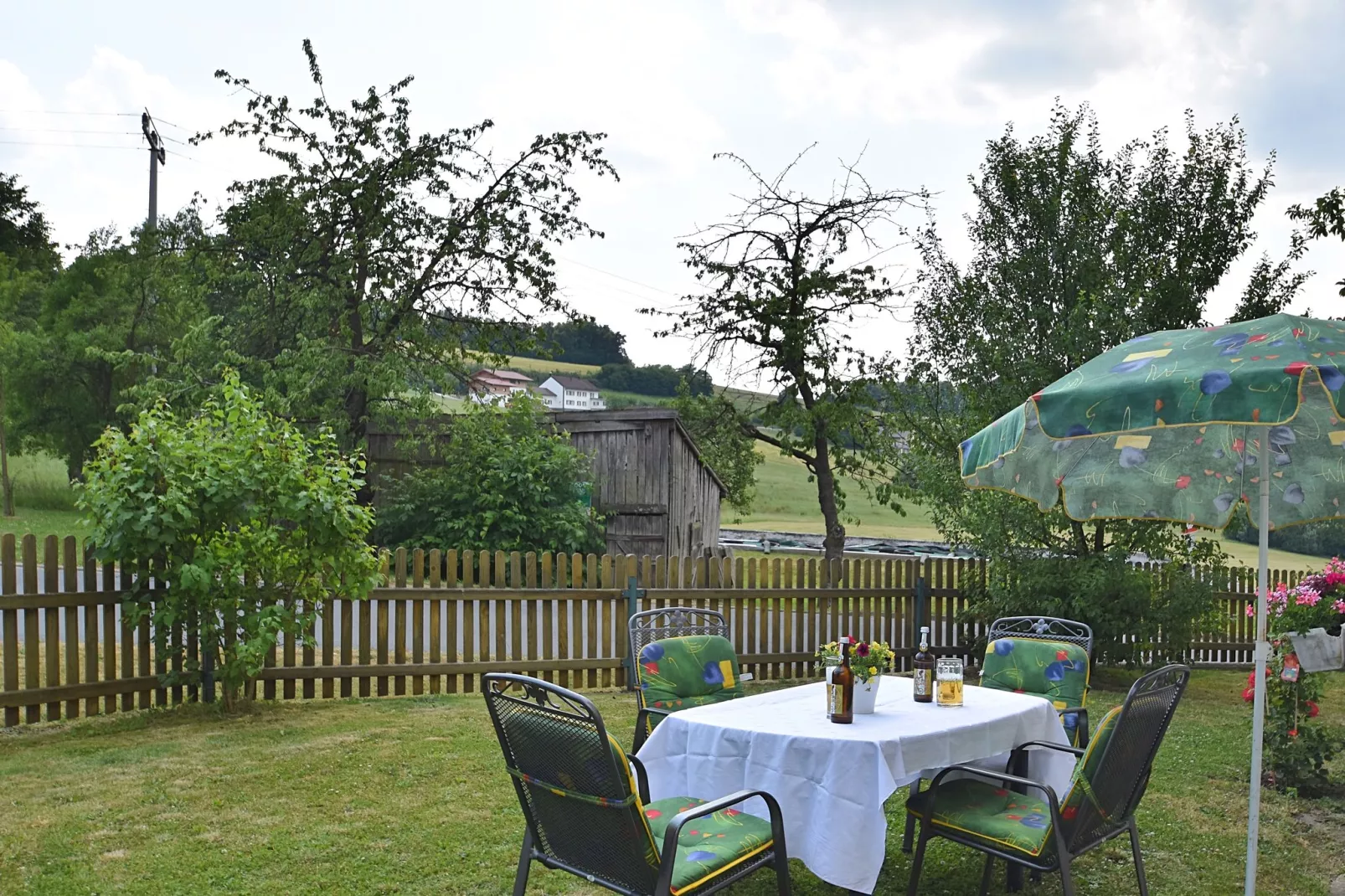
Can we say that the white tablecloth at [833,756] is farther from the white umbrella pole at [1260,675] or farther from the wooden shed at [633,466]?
the wooden shed at [633,466]

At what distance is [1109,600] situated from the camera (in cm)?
970

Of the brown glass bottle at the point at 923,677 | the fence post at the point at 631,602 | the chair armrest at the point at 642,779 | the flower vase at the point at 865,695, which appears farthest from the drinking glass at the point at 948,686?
the fence post at the point at 631,602

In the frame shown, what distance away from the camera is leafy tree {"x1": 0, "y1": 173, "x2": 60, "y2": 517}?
854 inches

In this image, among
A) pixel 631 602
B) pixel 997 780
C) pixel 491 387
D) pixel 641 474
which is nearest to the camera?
pixel 997 780

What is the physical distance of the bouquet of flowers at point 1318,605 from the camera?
5.97 metres

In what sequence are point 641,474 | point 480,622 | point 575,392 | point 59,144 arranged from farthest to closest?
point 575,392 < point 59,144 < point 641,474 < point 480,622

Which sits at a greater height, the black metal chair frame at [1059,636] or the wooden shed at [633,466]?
the wooden shed at [633,466]

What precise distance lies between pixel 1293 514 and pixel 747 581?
5.22 metres

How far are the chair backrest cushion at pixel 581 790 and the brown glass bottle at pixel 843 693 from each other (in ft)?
3.72

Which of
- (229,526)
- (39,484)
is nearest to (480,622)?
(229,526)

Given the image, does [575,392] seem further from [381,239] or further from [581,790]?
[581,790]

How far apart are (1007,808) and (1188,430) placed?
2309 millimetres

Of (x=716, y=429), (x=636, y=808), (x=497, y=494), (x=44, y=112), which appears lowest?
(x=636, y=808)

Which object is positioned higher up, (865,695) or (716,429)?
(716,429)
